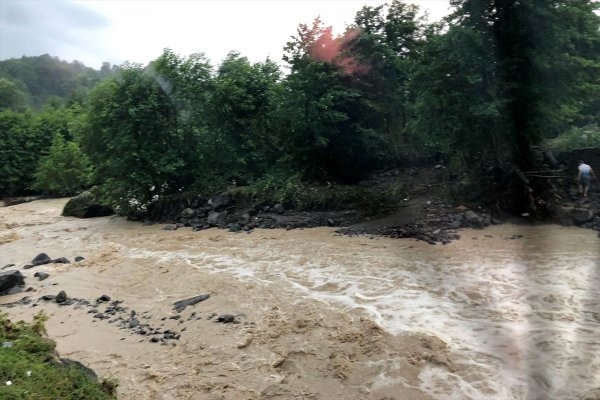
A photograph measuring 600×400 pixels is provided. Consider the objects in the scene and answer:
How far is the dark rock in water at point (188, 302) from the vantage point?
910cm

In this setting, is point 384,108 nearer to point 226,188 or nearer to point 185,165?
point 226,188

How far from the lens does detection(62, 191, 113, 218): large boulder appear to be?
22.1 m

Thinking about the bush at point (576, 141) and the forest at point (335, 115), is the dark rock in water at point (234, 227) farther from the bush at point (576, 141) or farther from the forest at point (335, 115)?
the bush at point (576, 141)

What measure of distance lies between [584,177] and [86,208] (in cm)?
2066

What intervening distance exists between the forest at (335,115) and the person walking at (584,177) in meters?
1.41

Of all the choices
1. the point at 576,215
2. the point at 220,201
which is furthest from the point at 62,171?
the point at 576,215

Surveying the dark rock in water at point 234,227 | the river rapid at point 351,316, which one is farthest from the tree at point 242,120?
the river rapid at point 351,316

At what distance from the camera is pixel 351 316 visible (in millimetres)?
8125

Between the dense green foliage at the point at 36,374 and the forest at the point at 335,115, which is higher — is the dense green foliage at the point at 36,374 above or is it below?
below

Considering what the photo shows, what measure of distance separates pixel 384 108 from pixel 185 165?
903cm

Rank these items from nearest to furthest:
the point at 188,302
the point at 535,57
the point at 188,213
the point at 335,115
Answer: the point at 188,302 < the point at 535,57 < the point at 335,115 < the point at 188,213

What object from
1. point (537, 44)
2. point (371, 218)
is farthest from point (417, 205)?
point (537, 44)

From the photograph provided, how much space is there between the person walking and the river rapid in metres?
2.24

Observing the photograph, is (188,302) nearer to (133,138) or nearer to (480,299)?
(480,299)
